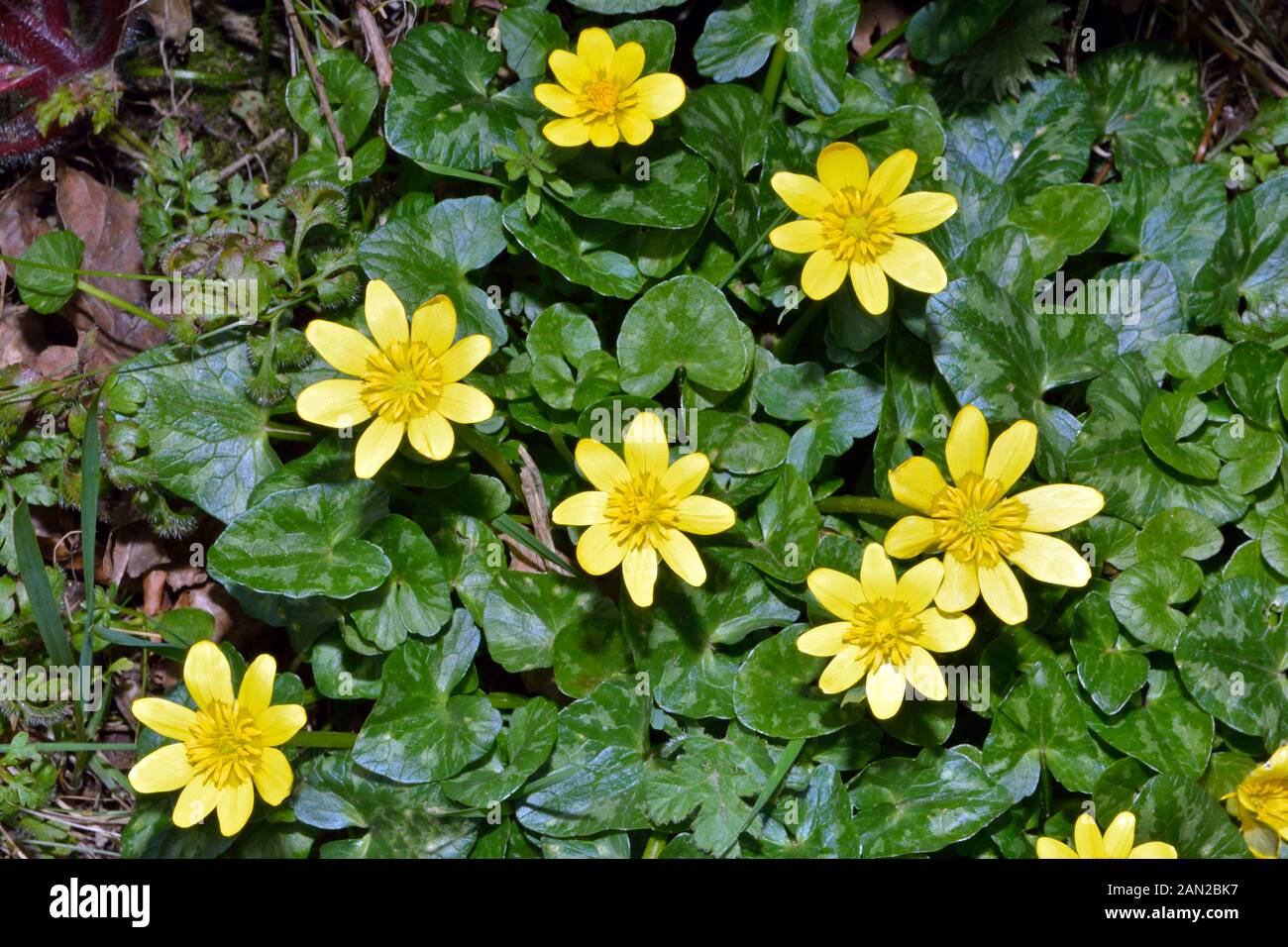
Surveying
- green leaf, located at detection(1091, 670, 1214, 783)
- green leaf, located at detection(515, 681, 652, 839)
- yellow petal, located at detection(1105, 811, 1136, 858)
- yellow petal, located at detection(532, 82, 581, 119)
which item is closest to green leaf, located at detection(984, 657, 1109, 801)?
green leaf, located at detection(1091, 670, 1214, 783)

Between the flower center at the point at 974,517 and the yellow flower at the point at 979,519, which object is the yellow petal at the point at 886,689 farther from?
the flower center at the point at 974,517

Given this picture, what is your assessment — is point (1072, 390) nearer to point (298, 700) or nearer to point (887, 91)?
point (887, 91)

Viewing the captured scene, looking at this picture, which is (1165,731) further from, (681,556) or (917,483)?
(681,556)

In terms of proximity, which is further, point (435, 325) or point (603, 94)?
point (603, 94)

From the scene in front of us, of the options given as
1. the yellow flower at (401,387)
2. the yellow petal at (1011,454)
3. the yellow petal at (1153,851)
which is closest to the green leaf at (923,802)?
the yellow petal at (1153,851)

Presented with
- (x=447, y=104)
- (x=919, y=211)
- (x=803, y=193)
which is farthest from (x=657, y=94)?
(x=919, y=211)

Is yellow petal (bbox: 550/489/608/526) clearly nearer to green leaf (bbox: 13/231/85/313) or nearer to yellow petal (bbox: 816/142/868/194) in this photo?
yellow petal (bbox: 816/142/868/194)
